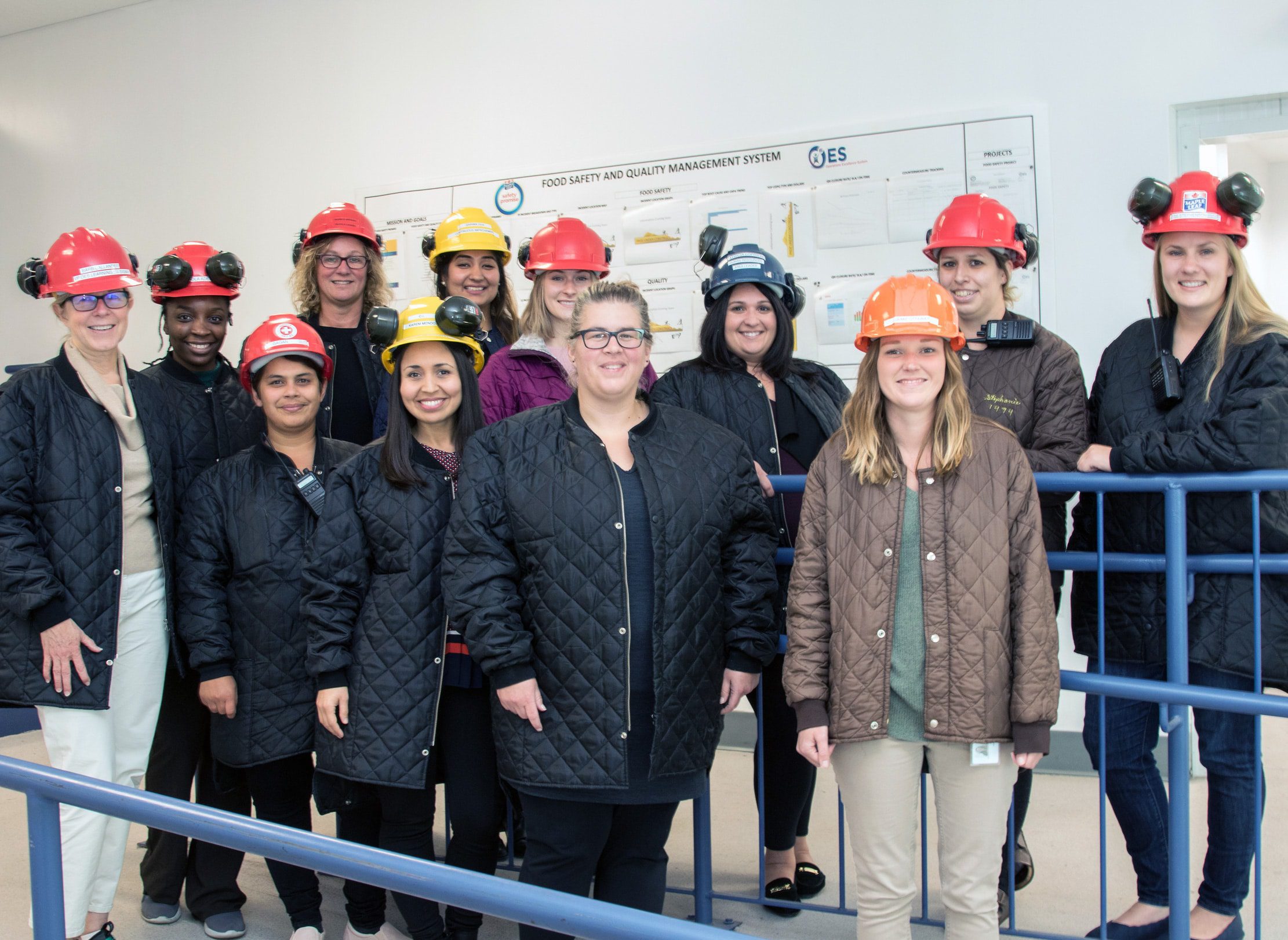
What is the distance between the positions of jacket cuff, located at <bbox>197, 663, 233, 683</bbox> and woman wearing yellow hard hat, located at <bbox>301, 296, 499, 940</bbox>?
0.35 m

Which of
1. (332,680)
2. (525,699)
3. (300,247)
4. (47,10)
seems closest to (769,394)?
(525,699)

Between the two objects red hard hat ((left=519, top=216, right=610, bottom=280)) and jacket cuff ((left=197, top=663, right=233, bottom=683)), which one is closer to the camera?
jacket cuff ((left=197, top=663, right=233, bottom=683))

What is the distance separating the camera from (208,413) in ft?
9.77

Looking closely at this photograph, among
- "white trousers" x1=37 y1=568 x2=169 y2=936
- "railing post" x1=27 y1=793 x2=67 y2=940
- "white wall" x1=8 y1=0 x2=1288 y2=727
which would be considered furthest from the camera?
"white wall" x1=8 y1=0 x2=1288 y2=727

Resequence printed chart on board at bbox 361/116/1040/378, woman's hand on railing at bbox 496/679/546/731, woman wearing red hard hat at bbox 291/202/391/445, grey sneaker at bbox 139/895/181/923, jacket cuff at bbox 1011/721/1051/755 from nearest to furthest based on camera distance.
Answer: jacket cuff at bbox 1011/721/1051/755 < woman's hand on railing at bbox 496/679/546/731 < grey sneaker at bbox 139/895/181/923 < woman wearing red hard hat at bbox 291/202/391/445 < printed chart on board at bbox 361/116/1040/378

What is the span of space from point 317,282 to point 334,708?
155cm

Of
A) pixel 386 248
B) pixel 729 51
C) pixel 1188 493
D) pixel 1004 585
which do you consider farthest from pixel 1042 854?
pixel 386 248

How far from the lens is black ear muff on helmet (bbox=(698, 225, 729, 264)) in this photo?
3.03 meters

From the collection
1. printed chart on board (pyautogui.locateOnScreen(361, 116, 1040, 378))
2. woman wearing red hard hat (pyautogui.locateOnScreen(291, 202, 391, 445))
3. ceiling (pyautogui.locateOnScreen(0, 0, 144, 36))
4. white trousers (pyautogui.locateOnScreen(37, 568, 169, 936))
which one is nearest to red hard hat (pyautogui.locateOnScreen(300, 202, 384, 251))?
woman wearing red hard hat (pyautogui.locateOnScreen(291, 202, 391, 445))

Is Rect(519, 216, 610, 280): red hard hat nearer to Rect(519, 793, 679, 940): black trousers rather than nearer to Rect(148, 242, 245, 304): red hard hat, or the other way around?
Rect(148, 242, 245, 304): red hard hat

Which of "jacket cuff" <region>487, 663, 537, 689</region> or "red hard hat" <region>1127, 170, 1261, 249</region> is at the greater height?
"red hard hat" <region>1127, 170, 1261, 249</region>

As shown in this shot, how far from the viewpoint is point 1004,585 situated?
207cm

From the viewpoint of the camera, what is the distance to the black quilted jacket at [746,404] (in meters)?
2.74

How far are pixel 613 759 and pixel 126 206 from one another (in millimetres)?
5107
